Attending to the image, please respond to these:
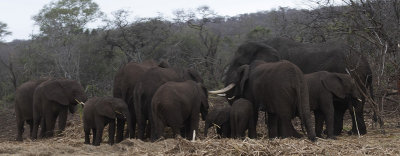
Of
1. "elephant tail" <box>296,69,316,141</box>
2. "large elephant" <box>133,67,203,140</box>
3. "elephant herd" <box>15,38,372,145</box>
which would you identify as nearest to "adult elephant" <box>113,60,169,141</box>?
"elephant herd" <box>15,38,372,145</box>

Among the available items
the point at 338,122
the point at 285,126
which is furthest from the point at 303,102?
the point at 338,122

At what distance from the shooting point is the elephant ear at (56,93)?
11617 mm

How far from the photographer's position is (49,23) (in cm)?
3444

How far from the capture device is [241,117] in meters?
8.95

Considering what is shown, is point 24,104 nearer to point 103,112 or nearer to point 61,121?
point 61,121

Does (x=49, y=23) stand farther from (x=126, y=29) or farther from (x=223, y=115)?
(x=223, y=115)

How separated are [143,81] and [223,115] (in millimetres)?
1539

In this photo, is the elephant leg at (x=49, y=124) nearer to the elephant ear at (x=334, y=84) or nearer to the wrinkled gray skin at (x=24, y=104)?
the wrinkled gray skin at (x=24, y=104)

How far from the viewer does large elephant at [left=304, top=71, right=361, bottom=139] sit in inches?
361

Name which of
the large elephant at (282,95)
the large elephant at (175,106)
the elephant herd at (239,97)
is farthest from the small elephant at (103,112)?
the large elephant at (282,95)

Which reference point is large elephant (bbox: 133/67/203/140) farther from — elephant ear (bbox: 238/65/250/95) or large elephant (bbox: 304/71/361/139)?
large elephant (bbox: 304/71/361/139)

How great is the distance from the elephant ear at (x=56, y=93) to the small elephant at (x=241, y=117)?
424 centimetres

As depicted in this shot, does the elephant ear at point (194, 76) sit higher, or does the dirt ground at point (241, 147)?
the elephant ear at point (194, 76)

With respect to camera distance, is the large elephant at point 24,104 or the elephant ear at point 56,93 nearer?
the elephant ear at point 56,93
